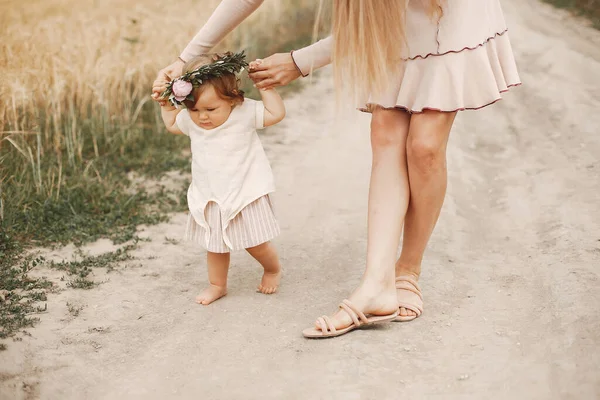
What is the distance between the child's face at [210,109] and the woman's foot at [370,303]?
2.89 ft

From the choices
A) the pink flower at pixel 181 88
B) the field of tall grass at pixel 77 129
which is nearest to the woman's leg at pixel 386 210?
the pink flower at pixel 181 88

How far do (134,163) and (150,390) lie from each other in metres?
2.56

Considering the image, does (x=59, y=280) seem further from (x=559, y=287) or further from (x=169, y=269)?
(x=559, y=287)

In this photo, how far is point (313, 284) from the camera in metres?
3.41

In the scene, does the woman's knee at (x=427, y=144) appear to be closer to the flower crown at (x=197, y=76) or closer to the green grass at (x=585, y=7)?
the flower crown at (x=197, y=76)

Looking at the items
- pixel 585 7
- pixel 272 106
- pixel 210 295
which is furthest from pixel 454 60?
pixel 585 7

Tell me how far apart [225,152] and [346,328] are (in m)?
0.86

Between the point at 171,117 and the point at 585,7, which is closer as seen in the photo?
the point at 171,117

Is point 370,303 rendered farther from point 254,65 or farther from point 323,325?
point 254,65

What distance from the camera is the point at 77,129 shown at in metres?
→ 5.04

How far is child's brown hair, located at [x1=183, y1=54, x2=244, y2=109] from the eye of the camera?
2910mm

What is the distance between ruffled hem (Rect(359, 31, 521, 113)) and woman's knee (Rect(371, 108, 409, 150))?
1.8 inches

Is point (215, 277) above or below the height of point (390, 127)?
below

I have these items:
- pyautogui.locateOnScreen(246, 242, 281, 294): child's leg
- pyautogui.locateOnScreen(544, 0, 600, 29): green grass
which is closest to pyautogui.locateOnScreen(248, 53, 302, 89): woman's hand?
pyautogui.locateOnScreen(246, 242, 281, 294): child's leg
